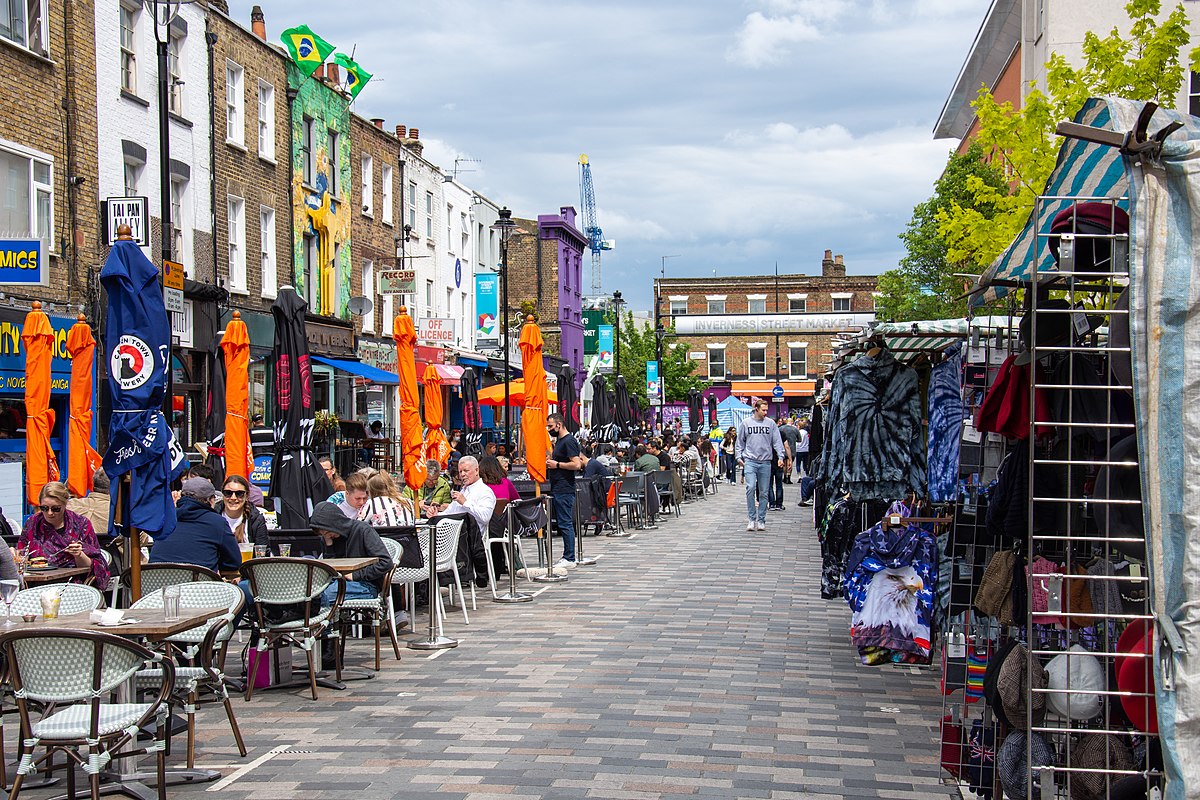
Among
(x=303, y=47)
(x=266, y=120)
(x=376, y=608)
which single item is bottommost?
(x=376, y=608)

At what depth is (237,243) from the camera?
987 inches

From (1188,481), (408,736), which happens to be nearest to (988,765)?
(1188,481)

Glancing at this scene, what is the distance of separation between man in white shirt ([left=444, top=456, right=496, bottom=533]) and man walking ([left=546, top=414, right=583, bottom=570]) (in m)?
2.59

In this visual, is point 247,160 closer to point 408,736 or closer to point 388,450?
point 388,450

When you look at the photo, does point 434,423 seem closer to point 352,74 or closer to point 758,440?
point 758,440

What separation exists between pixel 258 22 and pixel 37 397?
15.9 m

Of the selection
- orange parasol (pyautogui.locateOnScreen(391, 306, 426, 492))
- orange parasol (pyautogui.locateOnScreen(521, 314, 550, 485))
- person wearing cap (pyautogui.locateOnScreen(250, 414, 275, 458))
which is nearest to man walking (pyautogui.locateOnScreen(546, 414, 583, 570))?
orange parasol (pyautogui.locateOnScreen(521, 314, 550, 485))

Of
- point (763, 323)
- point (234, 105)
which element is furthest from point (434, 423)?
point (763, 323)

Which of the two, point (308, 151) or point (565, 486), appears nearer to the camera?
point (565, 486)

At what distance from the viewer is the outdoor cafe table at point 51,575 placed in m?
8.99

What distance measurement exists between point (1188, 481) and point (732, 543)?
1539cm

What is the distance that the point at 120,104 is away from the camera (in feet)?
67.5

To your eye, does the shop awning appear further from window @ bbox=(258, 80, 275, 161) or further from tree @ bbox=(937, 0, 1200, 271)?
tree @ bbox=(937, 0, 1200, 271)

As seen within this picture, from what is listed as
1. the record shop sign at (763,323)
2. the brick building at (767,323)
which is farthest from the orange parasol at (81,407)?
the record shop sign at (763,323)
